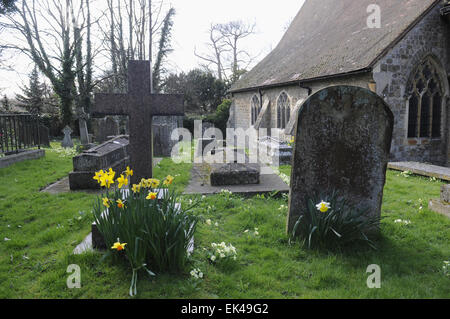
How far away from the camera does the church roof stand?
9938 mm

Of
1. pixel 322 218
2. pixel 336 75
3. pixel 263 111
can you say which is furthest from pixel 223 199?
pixel 263 111

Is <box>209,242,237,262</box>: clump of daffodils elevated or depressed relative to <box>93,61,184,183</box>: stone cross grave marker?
depressed

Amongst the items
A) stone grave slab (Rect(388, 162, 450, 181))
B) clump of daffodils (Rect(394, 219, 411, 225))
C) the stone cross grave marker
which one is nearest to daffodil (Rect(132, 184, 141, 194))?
the stone cross grave marker

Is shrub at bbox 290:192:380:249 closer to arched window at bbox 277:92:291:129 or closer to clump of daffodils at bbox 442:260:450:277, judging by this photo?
clump of daffodils at bbox 442:260:450:277

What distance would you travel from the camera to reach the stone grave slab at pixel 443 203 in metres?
4.84

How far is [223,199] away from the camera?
5.66m

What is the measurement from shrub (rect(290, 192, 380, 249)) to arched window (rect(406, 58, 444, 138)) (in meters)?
8.08

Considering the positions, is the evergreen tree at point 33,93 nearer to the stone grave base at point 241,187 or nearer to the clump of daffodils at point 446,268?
the stone grave base at point 241,187

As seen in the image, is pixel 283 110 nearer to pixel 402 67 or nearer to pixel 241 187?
pixel 402 67

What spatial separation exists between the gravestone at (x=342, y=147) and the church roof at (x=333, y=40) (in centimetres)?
646

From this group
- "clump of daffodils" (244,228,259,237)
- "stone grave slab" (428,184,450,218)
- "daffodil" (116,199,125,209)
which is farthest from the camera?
"stone grave slab" (428,184,450,218)

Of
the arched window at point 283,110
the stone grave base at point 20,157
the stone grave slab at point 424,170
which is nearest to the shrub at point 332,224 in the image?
the stone grave slab at point 424,170

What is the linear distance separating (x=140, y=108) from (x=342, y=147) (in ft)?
8.49
